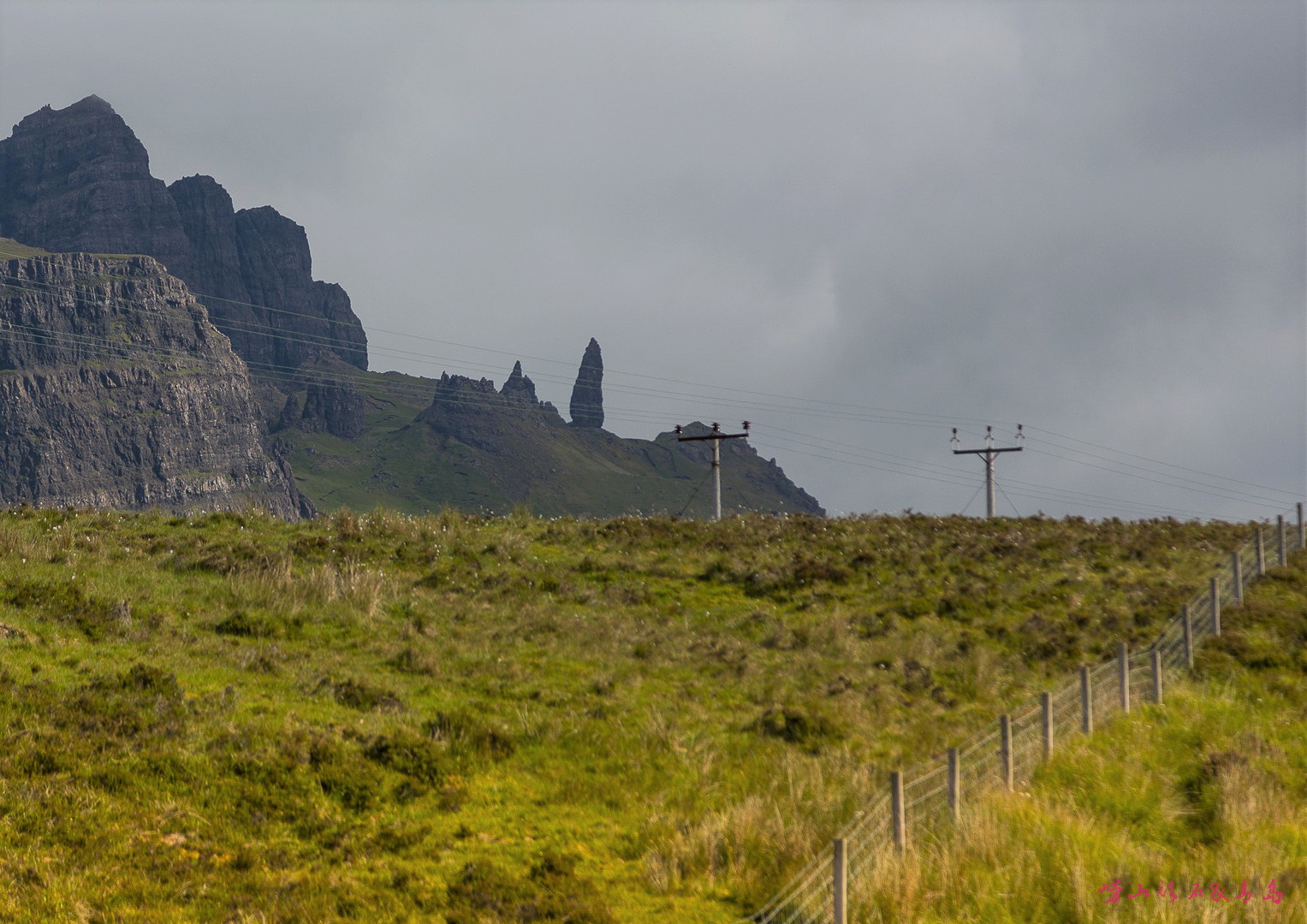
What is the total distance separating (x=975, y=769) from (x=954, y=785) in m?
2.07

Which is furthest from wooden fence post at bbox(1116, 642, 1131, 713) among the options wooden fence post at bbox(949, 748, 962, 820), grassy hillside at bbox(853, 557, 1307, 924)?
→ wooden fence post at bbox(949, 748, 962, 820)

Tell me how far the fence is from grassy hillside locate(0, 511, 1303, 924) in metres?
0.51

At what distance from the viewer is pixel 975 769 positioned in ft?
40.9

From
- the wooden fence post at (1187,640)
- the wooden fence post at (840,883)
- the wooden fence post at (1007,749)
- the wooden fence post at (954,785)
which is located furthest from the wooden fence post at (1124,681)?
the wooden fence post at (840,883)

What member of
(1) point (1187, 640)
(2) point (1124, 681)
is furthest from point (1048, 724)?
(1) point (1187, 640)

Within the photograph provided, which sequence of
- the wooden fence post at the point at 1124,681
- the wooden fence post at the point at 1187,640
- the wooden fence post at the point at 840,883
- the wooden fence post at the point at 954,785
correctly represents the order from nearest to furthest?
the wooden fence post at the point at 840,883, the wooden fence post at the point at 954,785, the wooden fence post at the point at 1124,681, the wooden fence post at the point at 1187,640

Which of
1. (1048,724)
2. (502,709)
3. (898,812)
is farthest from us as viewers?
(502,709)

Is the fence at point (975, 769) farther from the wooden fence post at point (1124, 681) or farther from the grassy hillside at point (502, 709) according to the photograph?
the grassy hillside at point (502, 709)

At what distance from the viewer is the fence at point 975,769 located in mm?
9430

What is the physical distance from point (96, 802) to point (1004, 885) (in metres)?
9.69

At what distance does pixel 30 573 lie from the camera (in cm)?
1883

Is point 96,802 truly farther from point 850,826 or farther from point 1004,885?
point 1004,885

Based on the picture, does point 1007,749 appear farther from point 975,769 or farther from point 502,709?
point 502,709

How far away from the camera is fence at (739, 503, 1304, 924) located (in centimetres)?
943
